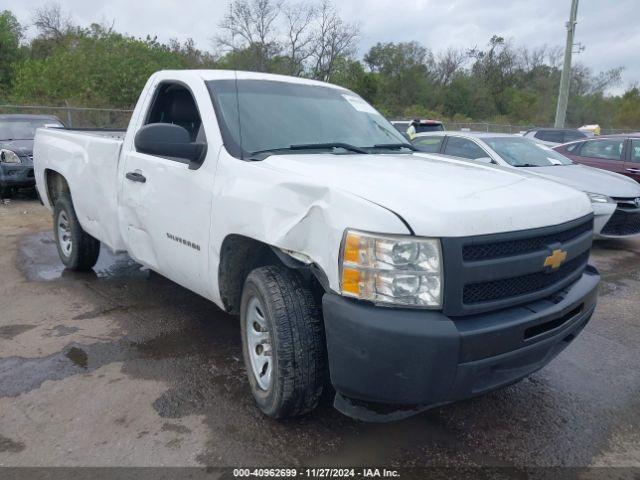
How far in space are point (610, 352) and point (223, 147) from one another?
3.23 meters

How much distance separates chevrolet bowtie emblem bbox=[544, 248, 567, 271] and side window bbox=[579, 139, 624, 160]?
331 inches

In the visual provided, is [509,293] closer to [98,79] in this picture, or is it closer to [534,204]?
[534,204]

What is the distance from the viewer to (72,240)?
18.5ft

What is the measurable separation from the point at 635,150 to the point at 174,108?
28.4 feet

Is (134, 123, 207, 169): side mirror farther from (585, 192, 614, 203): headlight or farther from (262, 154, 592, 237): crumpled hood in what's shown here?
(585, 192, 614, 203): headlight

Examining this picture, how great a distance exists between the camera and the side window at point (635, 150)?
9.77 m

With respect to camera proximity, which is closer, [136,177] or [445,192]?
[445,192]

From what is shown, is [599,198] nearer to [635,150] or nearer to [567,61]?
[635,150]

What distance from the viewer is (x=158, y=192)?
3842 mm

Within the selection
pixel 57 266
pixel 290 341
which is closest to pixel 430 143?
pixel 57 266

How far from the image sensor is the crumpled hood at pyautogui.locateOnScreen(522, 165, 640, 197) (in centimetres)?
730

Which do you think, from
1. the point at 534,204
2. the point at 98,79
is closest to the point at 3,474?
the point at 534,204

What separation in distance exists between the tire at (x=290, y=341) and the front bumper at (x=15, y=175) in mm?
9256

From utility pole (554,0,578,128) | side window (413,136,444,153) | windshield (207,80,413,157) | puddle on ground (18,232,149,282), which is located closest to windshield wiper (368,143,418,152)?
windshield (207,80,413,157)
